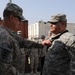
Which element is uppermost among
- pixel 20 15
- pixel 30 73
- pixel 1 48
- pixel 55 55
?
pixel 20 15

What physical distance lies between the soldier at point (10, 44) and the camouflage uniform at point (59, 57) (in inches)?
41.0

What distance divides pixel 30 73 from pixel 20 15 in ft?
26.5

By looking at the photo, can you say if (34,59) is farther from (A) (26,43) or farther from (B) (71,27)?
(B) (71,27)

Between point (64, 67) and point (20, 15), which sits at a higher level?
point (20, 15)

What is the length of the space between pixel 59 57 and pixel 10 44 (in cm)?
143

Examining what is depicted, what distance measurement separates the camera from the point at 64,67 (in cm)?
455

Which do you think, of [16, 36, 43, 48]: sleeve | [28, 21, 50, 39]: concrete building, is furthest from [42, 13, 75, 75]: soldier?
[28, 21, 50, 39]: concrete building

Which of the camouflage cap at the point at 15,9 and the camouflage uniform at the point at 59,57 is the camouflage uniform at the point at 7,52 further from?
the camouflage uniform at the point at 59,57

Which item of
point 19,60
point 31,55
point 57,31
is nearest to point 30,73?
point 31,55

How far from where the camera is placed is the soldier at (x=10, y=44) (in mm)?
3201

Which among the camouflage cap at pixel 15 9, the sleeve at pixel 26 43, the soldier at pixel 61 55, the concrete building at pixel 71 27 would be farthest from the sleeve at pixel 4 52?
the concrete building at pixel 71 27

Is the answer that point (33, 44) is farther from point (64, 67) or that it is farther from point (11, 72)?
point (11, 72)

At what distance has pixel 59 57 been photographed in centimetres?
453

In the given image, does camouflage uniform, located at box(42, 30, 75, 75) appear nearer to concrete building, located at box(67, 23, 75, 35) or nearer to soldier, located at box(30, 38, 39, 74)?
soldier, located at box(30, 38, 39, 74)
